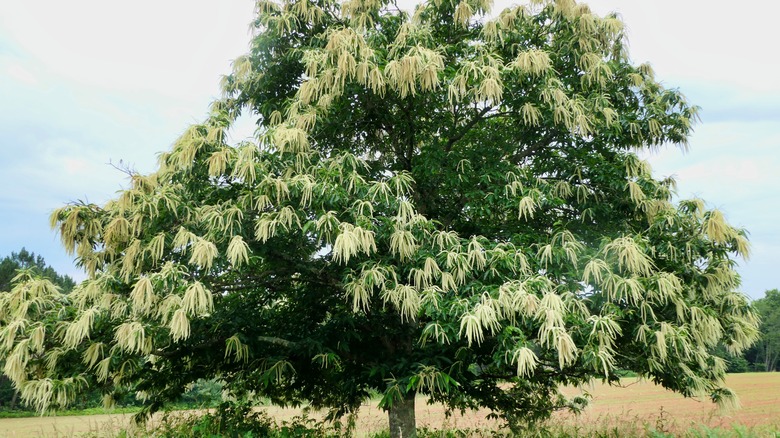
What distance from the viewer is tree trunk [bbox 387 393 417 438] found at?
703cm

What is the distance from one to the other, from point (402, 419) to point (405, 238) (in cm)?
296

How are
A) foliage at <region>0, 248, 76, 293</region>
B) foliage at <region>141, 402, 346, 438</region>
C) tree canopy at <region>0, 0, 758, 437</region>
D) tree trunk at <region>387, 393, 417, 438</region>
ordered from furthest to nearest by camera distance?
foliage at <region>0, 248, 76, 293</region>
foliage at <region>141, 402, 346, 438</region>
tree trunk at <region>387, 393, 417, 438</region>
tree canopy at <region>0, 0, 758, 437</region>

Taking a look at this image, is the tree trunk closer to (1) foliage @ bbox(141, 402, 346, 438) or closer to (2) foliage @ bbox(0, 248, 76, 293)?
(1) foliage @ bbox(141, 402, 346, 438)

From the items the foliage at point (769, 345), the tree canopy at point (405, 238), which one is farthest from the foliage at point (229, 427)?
the foliage at point (769, 345)

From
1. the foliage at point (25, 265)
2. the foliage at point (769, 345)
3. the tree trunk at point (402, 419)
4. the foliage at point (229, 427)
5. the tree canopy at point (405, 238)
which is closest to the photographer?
the tree canopy at point (405, 238)

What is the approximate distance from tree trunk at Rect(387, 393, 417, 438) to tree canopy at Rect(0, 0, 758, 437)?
3cm

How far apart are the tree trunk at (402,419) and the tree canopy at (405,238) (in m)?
0.03

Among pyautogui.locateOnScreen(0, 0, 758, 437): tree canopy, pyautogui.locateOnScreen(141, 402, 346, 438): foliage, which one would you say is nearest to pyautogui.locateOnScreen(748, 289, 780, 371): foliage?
pyautogui.locateOnScreen(0, 0, 758, 437): tree canopy

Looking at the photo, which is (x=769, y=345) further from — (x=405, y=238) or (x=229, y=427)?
(x=405, y=238)

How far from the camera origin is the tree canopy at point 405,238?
5.13 meters

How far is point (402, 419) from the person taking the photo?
709 centimetres

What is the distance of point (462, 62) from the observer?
20.1ft

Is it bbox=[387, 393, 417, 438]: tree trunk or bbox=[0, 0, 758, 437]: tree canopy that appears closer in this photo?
bbox=[0, 0, 758, 437]: tree canopy

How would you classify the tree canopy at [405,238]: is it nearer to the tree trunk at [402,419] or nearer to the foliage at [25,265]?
the tree trunk at [402,419]
